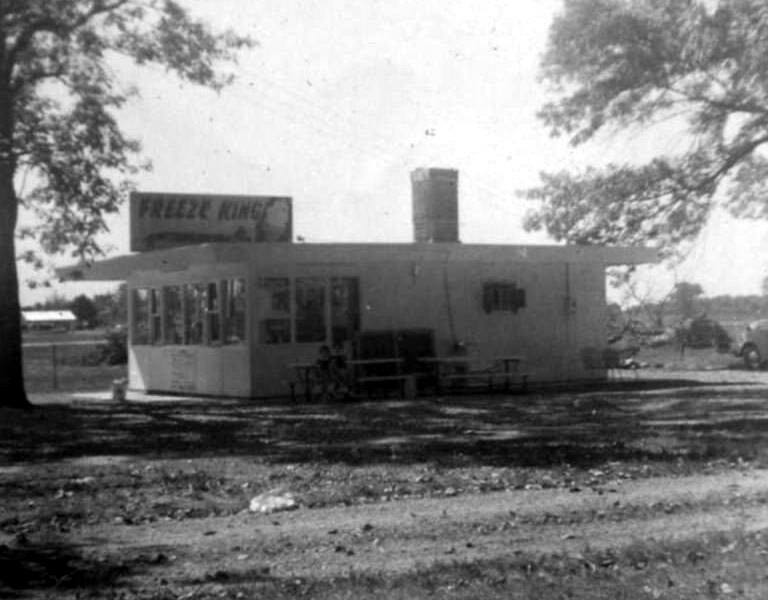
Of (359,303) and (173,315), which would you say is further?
(173,315)

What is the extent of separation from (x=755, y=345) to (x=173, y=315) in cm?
1570

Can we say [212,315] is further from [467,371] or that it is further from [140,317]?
[467,371]

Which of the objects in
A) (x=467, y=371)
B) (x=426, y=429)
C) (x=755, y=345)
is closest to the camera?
(x=426, y=429)

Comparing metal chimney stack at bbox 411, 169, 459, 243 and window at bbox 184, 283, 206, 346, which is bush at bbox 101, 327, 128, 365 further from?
window at bbox 184, 283, 206, 346

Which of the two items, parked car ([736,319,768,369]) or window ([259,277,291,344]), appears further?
parked car ([736,319,768,369])

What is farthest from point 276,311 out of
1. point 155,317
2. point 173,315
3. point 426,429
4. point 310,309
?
point 426,429

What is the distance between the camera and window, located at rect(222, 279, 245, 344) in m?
27.4

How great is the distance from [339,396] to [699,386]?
7.59m

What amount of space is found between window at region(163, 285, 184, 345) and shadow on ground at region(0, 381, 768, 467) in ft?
12.2

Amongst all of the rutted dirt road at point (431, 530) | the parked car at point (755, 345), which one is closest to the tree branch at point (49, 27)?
the rutted dirt road at point (431, 530)

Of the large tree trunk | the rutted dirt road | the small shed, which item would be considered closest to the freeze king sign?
the large tree trunk

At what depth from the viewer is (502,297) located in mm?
30094

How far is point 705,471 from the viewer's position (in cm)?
1377

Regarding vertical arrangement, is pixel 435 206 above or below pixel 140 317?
above
